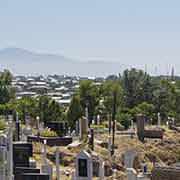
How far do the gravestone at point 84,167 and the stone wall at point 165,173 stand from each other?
3.94 meters

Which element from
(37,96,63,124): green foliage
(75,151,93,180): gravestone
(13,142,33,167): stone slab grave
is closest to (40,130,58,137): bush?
(37,96,63,124): green foliage

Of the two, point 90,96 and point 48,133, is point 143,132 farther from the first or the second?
point 90,96

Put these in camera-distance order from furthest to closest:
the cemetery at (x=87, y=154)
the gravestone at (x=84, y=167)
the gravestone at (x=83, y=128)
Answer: the gravestone at (x=83, y=128), the cemetery at (x=87, y=154), the gravestone at (x=84, y=167)

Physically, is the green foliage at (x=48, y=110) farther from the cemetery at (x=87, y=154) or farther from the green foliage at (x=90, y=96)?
the green foliage at (x=90, y=96)

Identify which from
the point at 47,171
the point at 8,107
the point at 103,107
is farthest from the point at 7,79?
the point at 47,171

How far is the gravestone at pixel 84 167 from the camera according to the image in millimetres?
18672

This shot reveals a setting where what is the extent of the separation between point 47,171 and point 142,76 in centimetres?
4367

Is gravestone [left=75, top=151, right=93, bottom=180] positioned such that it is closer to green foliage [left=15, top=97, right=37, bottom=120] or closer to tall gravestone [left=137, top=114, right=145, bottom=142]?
tall gravestone [left=137, top=114, right=145, bottom=142]

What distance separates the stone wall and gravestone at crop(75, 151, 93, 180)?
155 inches

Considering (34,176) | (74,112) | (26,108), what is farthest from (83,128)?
(34,176)

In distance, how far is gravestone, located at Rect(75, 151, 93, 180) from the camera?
1867cm

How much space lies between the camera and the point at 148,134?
38.2 m

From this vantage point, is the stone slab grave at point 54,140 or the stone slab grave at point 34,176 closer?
the stone slab grave at point 34,176

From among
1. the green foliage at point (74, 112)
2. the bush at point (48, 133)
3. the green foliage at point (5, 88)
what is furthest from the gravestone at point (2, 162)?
the green foliage at point (5, 88)
